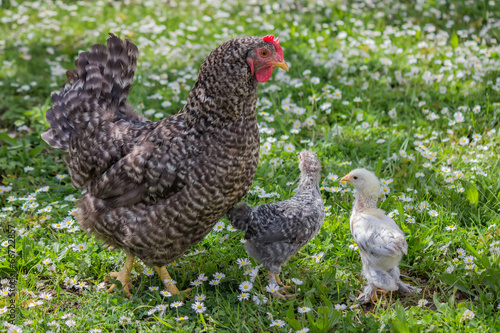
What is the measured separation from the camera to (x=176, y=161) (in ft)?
12.8

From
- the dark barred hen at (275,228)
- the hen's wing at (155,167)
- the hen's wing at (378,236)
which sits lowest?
the dark barred hen at (275,228)

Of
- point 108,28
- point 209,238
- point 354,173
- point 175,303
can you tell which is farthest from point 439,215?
point 108,28

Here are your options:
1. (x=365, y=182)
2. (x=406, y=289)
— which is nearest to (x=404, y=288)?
(x=406, y=289)

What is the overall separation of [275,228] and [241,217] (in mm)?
279

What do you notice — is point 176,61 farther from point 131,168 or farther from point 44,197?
point 131,168

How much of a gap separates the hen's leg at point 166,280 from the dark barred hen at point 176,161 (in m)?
0.01

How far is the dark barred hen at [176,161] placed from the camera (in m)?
3.79

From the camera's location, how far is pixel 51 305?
164 inches

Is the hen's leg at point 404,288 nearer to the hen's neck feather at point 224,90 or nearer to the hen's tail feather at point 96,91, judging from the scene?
the hen's neck feather at point 224,90

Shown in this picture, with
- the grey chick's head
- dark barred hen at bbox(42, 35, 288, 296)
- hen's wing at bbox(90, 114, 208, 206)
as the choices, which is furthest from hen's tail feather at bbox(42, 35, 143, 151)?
the grey chick's head

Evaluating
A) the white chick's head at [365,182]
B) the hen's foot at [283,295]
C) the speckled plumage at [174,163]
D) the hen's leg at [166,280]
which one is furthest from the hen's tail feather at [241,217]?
the white chick's head at [365,182]

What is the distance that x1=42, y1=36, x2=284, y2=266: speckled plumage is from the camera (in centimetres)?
383

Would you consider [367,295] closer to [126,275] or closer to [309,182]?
[309,182]

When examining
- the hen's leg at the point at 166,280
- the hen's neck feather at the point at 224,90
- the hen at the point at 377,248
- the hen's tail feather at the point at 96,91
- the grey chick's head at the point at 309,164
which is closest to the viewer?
the hen's neck feather at the point at 224,90
